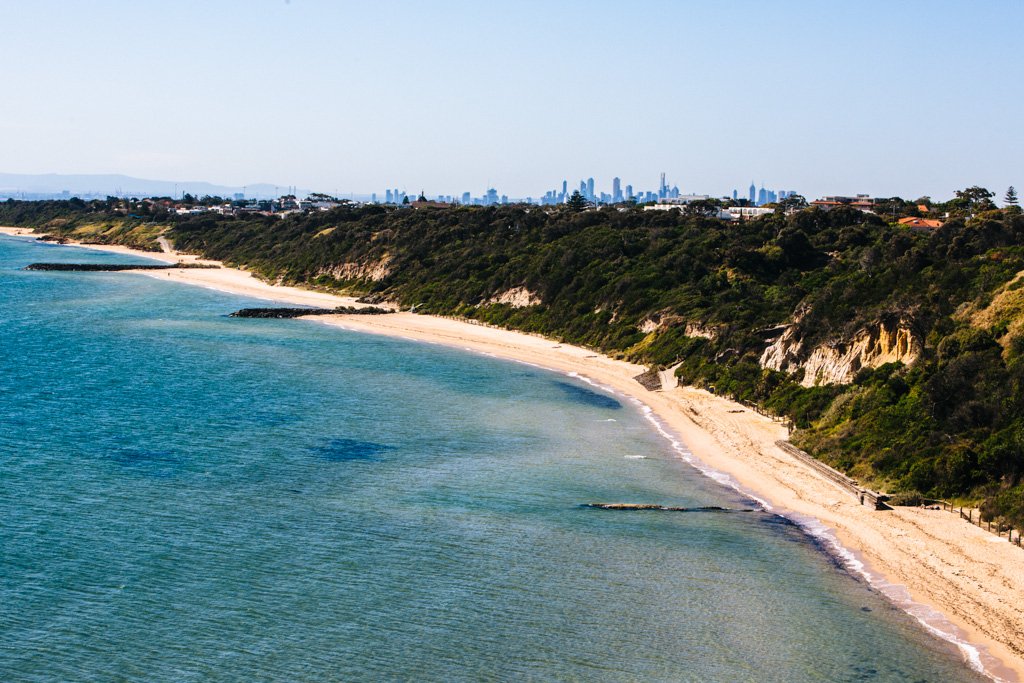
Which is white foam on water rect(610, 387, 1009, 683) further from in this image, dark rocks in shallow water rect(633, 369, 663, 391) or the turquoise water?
dark rocks in shallow water rect(633, 369, 663, 391)

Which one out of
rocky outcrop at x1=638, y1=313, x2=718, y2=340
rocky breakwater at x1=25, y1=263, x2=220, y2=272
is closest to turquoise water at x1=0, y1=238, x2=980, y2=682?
rocky outcrop at x1=638, y1=313, x2=718, y2=340

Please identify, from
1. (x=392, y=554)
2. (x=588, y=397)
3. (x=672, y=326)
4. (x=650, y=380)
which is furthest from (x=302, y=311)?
(x=392, y=554)

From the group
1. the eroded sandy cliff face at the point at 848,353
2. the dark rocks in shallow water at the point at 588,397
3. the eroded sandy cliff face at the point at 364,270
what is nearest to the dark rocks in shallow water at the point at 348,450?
the dark rocks in shallow water at the point at 588,397

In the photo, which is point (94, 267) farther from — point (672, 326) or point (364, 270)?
point (672, 326)

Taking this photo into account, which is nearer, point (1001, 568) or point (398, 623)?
point (398, 623)

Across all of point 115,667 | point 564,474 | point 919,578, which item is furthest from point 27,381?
point 919,578

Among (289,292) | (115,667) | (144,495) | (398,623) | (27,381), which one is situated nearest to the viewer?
(115,667)

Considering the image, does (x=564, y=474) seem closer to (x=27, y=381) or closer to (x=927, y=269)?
(x=927, y=269)

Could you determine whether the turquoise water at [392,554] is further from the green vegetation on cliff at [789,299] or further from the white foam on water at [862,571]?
A: the green vegetation on cliff at [789,299]
